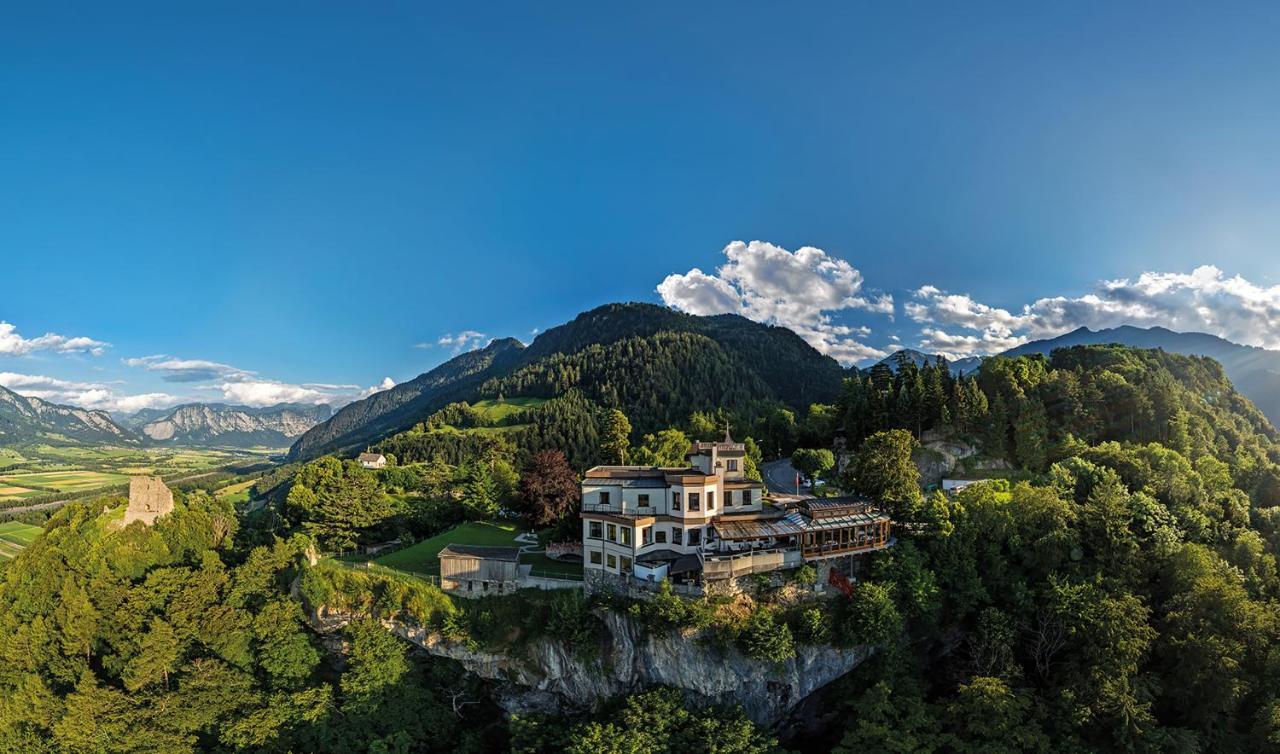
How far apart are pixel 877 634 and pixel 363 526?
42.4 metres

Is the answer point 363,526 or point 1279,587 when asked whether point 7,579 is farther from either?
point 1279,587

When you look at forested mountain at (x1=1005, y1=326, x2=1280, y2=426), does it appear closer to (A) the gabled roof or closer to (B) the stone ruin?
(A) the gabled roof

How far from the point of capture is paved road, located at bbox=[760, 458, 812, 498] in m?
55.3

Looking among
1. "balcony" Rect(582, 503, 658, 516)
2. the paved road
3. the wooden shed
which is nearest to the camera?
"balcony" Rect(582, 503, 658, 516)

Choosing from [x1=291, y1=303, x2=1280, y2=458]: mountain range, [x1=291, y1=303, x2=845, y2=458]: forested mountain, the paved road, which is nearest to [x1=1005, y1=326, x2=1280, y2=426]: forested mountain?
[x1=291, y1=303, x2=1280, y2=458]: mountain range

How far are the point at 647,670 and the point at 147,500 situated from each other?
1844 inches

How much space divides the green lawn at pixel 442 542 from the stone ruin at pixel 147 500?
22033mm

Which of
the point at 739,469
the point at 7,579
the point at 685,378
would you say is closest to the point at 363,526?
the point at 7,579

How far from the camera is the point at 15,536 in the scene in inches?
4306

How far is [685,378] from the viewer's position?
444 ft

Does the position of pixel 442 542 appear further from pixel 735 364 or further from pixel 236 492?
pixel 236 492

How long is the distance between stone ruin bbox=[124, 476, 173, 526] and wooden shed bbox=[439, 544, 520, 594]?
104ft

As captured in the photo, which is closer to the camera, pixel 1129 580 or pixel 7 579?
pixel 1129 580

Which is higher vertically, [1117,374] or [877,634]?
[1117,374]
